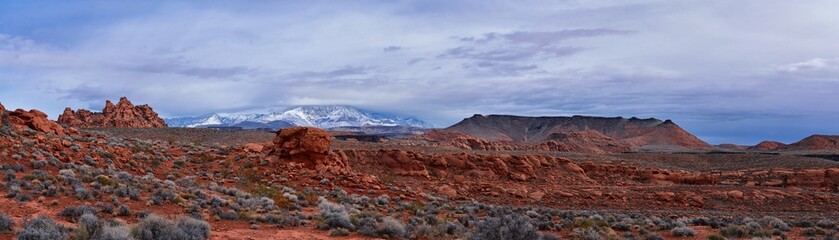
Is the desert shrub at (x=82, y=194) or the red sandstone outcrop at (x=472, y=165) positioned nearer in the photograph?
the desert shrub at (x=82, y=194)

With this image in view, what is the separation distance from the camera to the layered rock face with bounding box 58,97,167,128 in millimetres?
73562

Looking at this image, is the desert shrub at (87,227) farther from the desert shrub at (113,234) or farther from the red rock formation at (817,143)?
the red rock formation at (817,143)

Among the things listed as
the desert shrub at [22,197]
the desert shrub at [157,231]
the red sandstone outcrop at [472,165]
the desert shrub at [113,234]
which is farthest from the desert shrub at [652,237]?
the red sandstone outcrop at [472,165]

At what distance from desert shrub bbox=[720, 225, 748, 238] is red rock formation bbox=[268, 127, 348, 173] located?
18260mm

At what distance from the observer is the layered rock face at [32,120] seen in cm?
2932

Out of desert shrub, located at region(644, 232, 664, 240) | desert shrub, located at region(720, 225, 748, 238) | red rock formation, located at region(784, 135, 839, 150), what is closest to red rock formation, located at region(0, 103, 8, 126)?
desert shrub, located at region(644, 232, 664, 240)

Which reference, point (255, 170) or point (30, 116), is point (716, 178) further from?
point (30, 116)

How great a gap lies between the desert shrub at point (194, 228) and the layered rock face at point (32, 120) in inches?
815

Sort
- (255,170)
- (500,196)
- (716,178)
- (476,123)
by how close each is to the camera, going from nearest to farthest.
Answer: (255,170) → (500,196) → (716,178) → (476,123)

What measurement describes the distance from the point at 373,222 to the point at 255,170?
571 inches

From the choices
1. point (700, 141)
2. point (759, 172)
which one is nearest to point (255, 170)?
point (759, 172)

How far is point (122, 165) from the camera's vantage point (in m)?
25.2

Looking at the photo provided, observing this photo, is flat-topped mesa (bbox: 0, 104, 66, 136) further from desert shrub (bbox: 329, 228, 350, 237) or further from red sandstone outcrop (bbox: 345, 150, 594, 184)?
desert shrub (bbox: 329, 228, 350, 237)

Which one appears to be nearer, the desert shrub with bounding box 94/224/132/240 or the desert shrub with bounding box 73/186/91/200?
the desert shrub with bounding box 94/224/132/240
